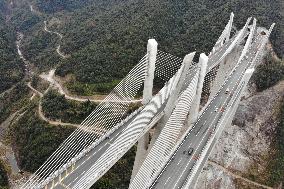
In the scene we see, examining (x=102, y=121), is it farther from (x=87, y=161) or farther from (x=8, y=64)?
(x=8, y=64)

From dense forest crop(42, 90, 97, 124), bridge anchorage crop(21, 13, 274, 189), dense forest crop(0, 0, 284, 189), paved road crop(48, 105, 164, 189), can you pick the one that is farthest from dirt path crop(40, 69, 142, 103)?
paved road crop(48, 105, 164, 189)

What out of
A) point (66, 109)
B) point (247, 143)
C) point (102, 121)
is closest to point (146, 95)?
point (102, 121)

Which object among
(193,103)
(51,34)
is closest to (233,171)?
(193,103)

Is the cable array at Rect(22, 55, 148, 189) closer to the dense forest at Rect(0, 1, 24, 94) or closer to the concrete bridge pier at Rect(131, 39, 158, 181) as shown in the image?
the concrete bridge pier at Rect(131, 39, 158, 181)

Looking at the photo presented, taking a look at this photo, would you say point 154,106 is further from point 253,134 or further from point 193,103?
point 253,134

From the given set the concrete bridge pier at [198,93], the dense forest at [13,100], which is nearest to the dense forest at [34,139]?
the dense forest at [13,100]

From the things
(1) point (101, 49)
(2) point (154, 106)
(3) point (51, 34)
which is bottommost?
(3) point (51, 34)

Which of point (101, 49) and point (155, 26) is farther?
point (155, 26)
